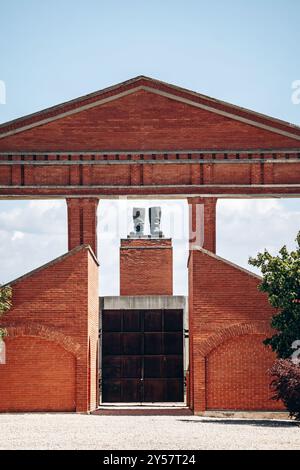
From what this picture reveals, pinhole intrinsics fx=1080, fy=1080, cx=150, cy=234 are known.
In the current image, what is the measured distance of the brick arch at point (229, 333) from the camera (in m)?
31.5

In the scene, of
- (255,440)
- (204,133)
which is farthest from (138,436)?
(204,133)

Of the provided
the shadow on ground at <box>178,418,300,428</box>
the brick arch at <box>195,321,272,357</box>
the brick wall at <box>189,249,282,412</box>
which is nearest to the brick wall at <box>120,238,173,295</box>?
the brick wall at <box>189,249,282,412</box>

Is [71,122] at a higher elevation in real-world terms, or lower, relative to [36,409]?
higher

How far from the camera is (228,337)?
31.5m

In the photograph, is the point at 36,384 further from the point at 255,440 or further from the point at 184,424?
the point at 255,440

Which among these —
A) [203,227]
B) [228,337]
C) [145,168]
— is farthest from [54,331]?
[145,168]

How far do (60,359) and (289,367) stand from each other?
713 centimetres

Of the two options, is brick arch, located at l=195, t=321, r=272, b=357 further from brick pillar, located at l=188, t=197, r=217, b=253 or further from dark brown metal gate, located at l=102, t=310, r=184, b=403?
brick pillar, located at l=188, t=197, r=217, b=253

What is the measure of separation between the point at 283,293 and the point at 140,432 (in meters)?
7.56

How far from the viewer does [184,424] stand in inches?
1078

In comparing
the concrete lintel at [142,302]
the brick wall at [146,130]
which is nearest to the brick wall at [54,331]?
the concrete lintel at [142,302]

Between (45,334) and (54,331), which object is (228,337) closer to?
(54,331)

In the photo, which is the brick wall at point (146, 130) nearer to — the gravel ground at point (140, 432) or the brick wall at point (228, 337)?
the brick wall at point (228, 337)

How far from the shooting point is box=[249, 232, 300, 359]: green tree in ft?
99.3
